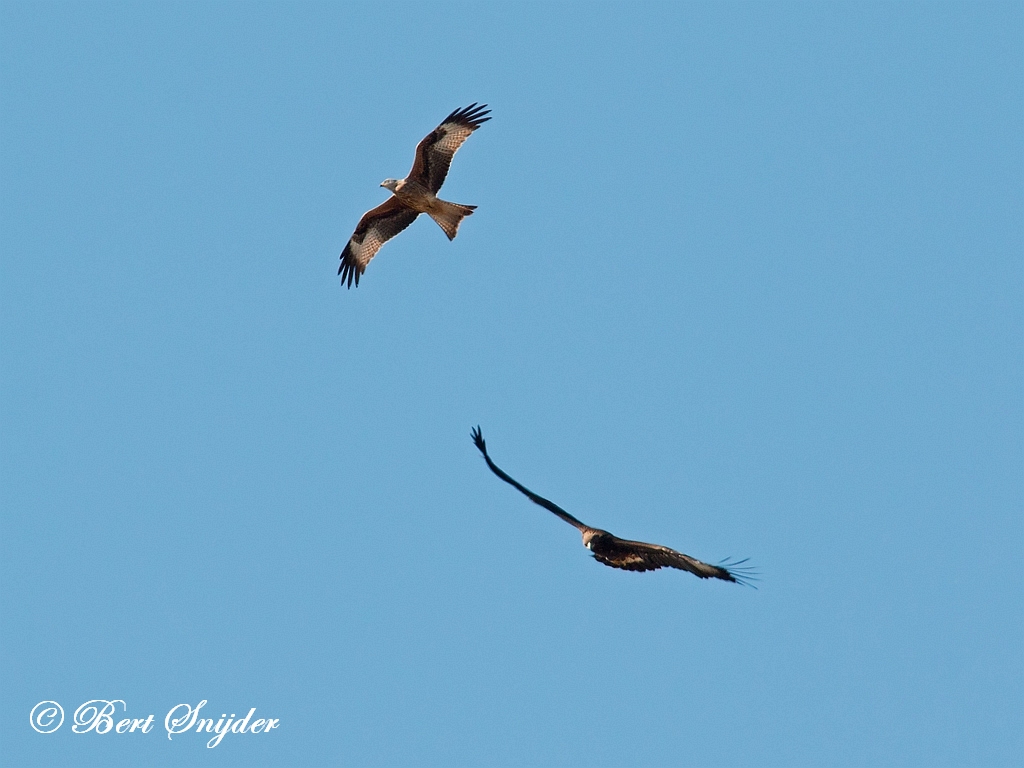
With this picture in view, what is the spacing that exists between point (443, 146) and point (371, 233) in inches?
100

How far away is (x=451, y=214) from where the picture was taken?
1775 cm

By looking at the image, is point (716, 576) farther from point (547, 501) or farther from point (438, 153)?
point (438, 153)

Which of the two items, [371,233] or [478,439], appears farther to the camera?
[371,233]

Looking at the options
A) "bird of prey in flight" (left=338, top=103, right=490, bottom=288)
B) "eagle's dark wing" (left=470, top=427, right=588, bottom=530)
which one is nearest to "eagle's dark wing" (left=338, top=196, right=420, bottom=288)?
"bird of prey in flight" (left=338, top=103, right=490, bottom=288)

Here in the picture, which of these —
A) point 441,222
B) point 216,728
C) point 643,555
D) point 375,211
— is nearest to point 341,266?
point 375,211

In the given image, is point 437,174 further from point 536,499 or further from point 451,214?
point 536,499

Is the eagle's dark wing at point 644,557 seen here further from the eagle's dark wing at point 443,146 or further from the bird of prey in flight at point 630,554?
the eagle's dark wing at point 443,146

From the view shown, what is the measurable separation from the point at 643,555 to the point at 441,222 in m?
6.75

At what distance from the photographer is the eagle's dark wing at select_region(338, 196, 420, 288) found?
1930 cm

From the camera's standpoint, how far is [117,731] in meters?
16.2

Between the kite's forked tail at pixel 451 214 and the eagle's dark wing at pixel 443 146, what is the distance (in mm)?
345

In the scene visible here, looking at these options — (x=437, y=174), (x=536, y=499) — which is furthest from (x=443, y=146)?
(x=536, y=499)

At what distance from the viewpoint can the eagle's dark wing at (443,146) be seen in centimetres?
1759

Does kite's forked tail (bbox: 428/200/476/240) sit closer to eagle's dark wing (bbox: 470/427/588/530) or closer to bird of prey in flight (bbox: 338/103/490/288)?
bird of prey in flight (bbox: 338/103/490/288)
